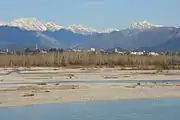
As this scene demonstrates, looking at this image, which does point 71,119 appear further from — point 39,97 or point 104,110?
point 39,97

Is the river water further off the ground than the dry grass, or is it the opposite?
the dry grass

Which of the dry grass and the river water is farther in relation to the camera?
the dry grass

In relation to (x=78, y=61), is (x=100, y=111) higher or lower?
lower

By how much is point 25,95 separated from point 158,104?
33.3 feet

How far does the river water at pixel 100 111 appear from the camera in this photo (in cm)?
2486

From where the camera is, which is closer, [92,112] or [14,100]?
[92,112]

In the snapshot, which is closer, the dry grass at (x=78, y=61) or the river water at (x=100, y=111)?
the river water at (x=100, y=111)

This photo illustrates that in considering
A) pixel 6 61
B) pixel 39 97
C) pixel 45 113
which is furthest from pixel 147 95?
pixel 6 61

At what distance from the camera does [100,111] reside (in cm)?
2744

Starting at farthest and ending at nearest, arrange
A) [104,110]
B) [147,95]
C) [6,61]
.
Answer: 1. [6,61]
2. [147,95]
3. [104,110]

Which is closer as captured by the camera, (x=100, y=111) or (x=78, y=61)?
(x=100, y=111)

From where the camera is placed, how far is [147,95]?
37844 millimetres

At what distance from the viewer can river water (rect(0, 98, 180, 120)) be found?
2486 cm

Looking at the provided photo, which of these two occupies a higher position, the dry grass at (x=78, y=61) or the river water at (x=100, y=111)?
the dry grass at (x=78, y=61)
